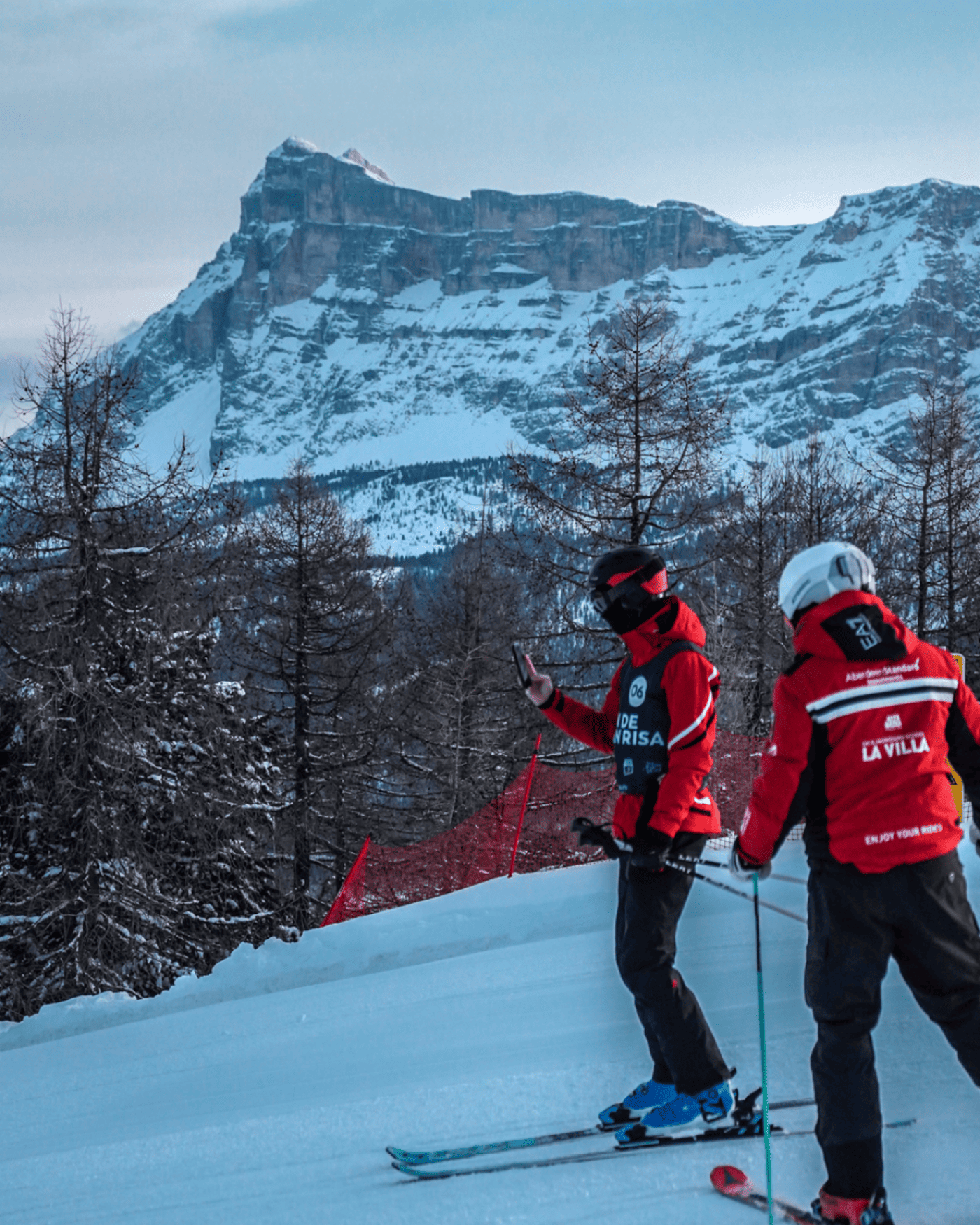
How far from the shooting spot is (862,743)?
2668 mm

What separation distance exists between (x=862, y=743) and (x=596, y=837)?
1.06m

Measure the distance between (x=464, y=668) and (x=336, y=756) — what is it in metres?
4.00

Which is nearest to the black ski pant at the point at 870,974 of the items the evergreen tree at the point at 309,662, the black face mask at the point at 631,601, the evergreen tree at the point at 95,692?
the black face mask at the point at 631,601

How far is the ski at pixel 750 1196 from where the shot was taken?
9.03ft

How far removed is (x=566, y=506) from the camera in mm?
13570

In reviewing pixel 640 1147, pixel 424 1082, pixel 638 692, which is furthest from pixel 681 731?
pixel 424 1082

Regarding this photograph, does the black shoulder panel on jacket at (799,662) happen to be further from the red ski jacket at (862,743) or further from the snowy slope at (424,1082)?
the snowy slope at (424,1082)

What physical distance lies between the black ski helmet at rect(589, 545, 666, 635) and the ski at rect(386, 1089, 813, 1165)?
174 cm

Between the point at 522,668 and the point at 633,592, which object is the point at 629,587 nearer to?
the point at 633,592

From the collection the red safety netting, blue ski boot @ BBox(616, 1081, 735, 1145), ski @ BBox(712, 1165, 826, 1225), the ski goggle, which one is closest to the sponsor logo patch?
the ski goggle

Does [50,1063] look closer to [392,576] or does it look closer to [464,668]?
[464,668]

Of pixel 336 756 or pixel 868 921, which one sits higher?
pixel 868 921

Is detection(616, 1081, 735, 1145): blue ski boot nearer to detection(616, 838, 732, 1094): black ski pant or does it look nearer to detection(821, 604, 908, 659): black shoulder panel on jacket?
detection(616, 838, 732, 1094): black ski pant

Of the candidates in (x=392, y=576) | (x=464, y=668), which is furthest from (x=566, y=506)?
(x=392, y=576)
